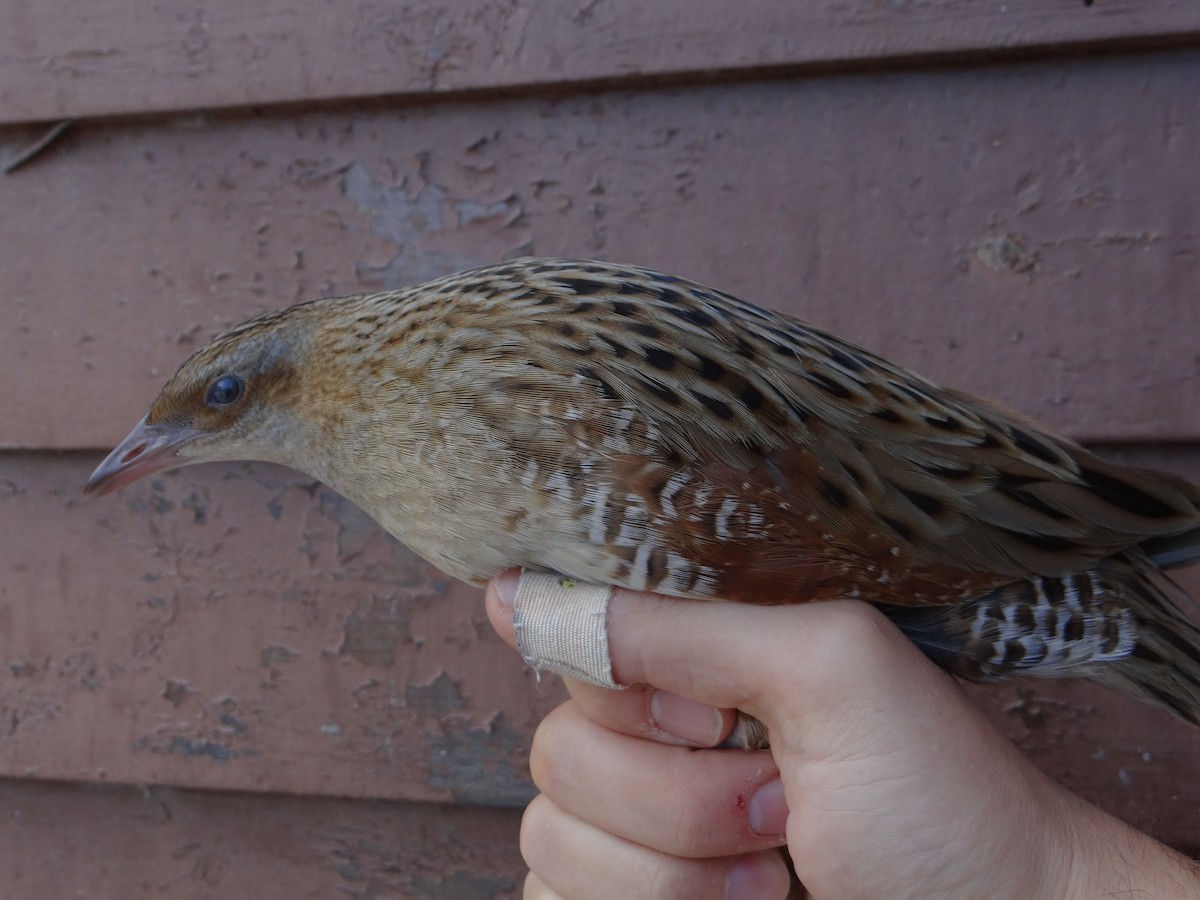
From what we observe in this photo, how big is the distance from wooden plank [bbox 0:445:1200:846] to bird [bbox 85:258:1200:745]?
1.08 ft

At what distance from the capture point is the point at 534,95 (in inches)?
36.5

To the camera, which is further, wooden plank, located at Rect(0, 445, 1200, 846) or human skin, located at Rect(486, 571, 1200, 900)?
wooden plank, located at Rect(0, 445, 1200, 846)

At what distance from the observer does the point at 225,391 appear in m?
0.79

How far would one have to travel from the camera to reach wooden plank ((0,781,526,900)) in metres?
1.08

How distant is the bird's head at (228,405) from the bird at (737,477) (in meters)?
0.07

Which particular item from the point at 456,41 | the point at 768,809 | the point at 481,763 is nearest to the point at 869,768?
the point at 768,809

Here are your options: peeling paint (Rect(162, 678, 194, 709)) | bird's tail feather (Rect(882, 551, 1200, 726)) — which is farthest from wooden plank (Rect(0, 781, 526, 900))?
bird's tail feather (Rect(882, 551, 1200, 726))

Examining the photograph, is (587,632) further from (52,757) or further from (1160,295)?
(52,757)

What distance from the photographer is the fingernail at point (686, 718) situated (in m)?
0.71

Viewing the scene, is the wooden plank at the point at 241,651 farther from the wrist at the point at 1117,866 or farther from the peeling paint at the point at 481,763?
the wrist at the point at 1117,866

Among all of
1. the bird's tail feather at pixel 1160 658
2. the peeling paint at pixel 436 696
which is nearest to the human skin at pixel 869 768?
→ the bird's tail feather at pixel 1160 658

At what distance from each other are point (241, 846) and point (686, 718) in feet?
2.47

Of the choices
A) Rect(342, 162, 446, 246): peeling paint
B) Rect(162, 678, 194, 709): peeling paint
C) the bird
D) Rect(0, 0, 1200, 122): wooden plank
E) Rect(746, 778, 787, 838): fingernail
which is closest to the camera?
the bird

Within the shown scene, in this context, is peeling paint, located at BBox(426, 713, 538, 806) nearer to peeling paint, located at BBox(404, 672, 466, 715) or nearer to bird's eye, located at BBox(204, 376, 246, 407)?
peeling paint, located at BBox(404, 672, 466, 715)
